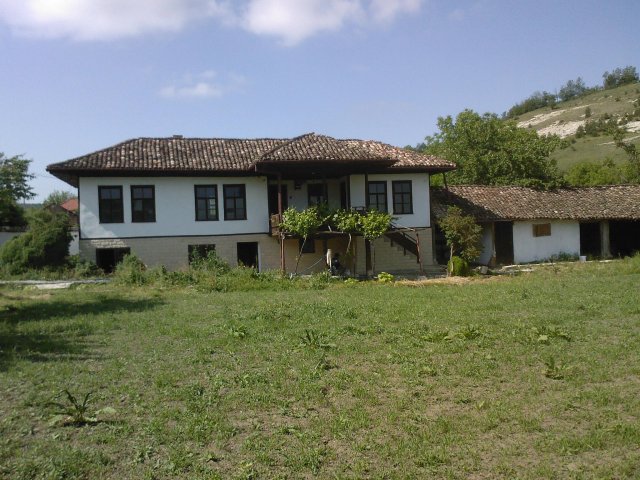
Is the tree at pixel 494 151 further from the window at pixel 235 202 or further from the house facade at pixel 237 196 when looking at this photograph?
the window at pixel 235 202

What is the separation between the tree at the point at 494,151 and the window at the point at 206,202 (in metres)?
18.3

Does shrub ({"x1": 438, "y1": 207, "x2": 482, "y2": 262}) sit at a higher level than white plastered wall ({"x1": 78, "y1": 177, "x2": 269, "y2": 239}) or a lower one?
lower

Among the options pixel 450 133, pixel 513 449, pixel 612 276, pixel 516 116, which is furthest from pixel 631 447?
pixel 516 116

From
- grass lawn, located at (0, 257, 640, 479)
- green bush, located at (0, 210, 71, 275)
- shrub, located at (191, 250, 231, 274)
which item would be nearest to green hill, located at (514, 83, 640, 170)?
shrub, located at (191, 250, 231, 274)

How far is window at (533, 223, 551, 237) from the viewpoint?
2720 cm

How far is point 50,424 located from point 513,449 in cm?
431

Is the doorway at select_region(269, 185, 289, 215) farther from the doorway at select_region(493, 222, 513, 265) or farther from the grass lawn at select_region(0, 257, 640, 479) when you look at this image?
the grass lawn at select_region(0, 257, 640, 479)

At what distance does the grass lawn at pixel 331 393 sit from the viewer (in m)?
4.82

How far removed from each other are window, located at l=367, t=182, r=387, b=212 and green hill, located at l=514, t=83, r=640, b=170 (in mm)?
30982

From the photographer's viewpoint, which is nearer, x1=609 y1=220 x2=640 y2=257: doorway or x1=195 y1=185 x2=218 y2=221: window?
x1=195 y1=185 x2=218 y2=221: window

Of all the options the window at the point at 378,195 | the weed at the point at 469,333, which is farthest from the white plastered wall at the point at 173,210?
the weed at the point at 469,333

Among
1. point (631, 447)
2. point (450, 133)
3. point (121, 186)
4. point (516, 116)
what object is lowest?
point (631, 447)

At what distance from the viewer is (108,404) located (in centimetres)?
623

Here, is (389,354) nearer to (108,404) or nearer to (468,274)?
(108,404)
